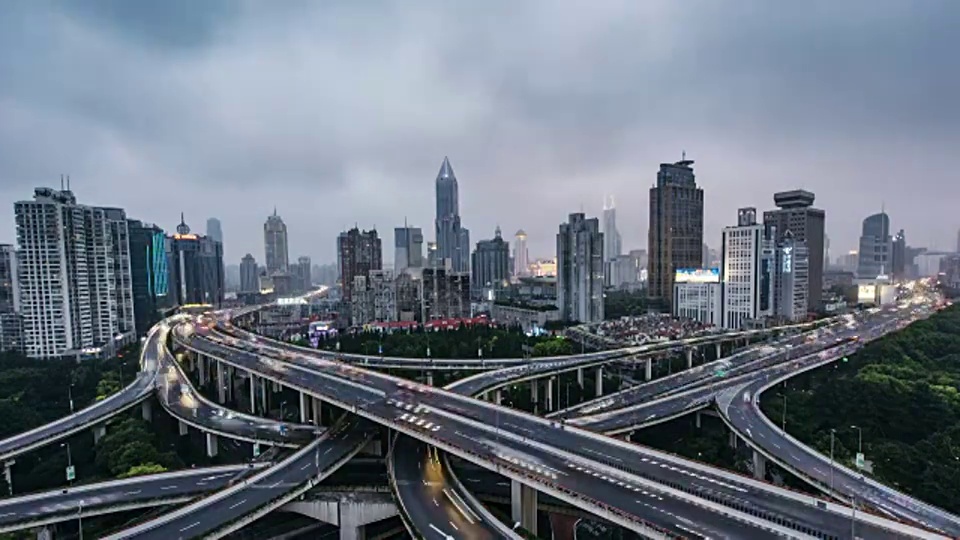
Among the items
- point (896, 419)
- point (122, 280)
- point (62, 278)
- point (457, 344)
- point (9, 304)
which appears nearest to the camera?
point (896, 419)

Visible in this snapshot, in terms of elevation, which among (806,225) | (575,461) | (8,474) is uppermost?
(806,225)

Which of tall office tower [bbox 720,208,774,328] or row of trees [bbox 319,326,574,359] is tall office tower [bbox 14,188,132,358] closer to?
row of trees [bbox 319,326,574,359]

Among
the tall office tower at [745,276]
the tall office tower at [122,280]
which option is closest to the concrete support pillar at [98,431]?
the tall office tower at [122,280]

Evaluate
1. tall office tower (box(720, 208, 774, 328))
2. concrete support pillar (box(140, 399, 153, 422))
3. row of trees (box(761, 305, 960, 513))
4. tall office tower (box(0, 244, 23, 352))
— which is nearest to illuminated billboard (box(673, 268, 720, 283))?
tall office tower (box(720, 208, 774, 328))

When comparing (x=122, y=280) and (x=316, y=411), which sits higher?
(x=122, y=280)

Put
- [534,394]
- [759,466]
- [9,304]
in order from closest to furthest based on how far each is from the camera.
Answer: [759,466], [534,394], [9,304]

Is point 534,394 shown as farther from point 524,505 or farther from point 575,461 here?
point 524,505

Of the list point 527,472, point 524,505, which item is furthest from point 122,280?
point 527,472
